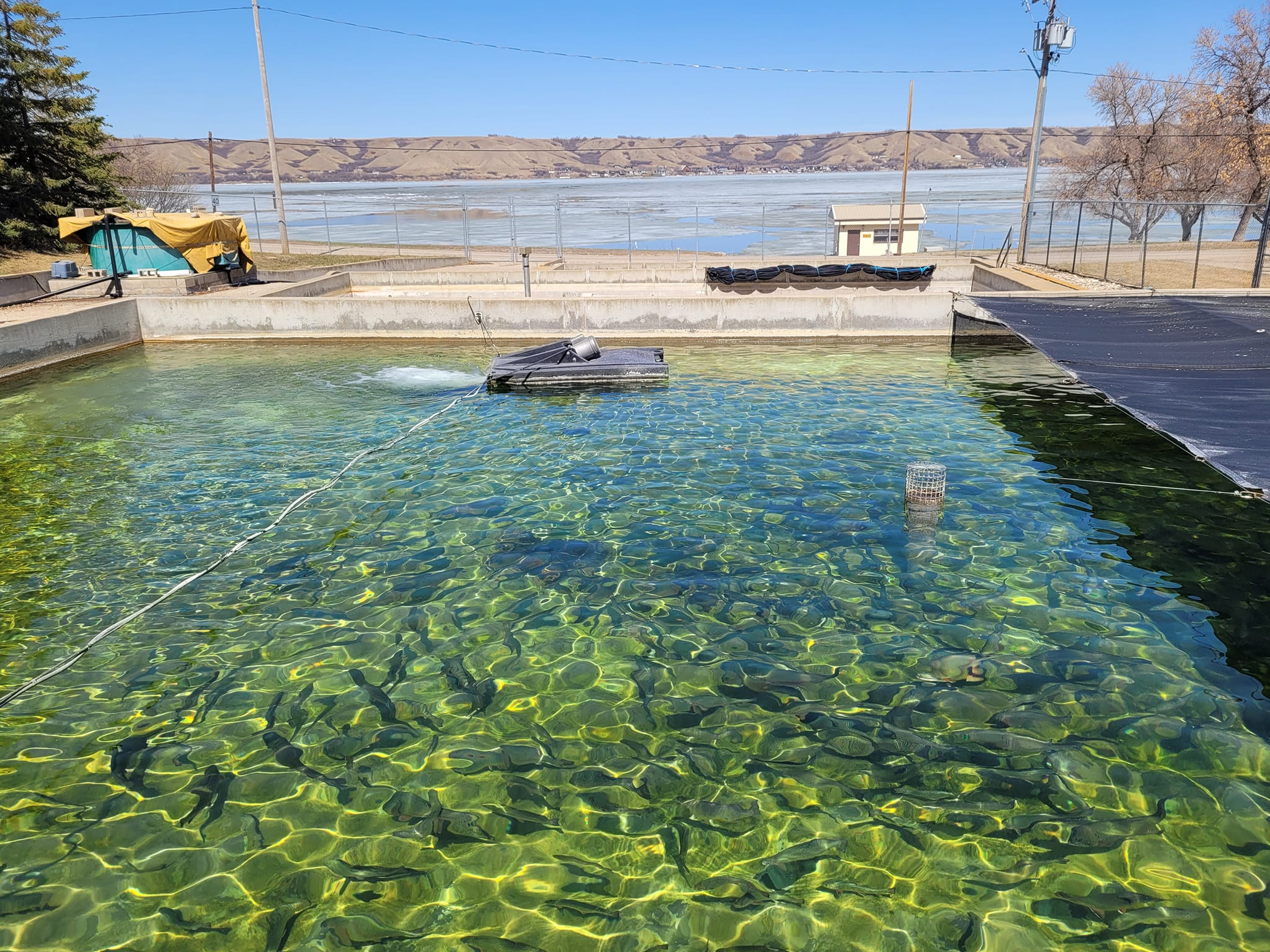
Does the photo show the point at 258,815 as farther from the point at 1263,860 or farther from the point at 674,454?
the point at 674,454

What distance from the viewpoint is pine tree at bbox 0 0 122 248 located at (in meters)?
33.0

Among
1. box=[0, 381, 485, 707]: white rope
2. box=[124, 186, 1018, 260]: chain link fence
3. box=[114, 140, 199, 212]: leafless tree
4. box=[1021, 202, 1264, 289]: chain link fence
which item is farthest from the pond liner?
box=[114, 140, 199, 212]: leafless tree

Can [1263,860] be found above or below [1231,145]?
below

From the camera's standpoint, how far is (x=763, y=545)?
880 centimetres

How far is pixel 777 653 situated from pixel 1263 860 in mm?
3222

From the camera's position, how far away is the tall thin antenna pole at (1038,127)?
28844mm

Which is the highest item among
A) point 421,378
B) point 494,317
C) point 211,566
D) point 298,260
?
point 298,260

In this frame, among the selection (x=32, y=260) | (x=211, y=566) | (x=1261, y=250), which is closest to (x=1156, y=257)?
(x=1261, y=250)

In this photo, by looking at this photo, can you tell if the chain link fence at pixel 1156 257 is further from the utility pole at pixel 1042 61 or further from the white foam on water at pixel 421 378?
the white foam on water at pixel 421 378

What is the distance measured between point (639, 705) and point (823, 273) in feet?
70.2

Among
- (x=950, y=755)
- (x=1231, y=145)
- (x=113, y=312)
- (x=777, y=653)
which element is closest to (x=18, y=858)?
(x=777, y=653)

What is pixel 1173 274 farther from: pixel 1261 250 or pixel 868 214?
pixel 868 214

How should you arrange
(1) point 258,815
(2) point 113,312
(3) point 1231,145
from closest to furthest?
(1) point 258,815
(2) point 113,312
(3) point 1231,145

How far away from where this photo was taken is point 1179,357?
441 inches
